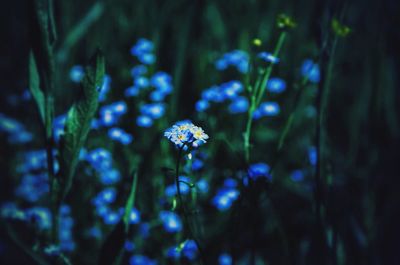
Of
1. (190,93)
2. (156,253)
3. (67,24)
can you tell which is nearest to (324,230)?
(156,253)

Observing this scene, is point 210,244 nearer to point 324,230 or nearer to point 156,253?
point 156,253

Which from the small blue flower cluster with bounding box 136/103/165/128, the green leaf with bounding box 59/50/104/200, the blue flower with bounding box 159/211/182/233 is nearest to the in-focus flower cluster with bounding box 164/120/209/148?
the green leaf with bounding box 59/50/104/200

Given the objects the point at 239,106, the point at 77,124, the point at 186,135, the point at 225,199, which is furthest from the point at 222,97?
the point at 186,135

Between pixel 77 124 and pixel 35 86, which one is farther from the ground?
pixel 35 86

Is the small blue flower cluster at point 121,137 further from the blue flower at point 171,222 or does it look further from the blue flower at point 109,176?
the blue flower at point 171,222

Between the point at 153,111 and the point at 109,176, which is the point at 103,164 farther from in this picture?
the point at 153,111

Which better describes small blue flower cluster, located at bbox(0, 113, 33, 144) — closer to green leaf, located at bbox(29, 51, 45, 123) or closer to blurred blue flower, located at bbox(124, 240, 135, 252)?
blurred blue flower, located at bbox(124, 240, 135, 252)

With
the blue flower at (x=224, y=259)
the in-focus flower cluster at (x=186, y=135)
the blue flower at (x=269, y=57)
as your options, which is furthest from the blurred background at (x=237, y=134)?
the in-focus flower cluster at (x=186, y=135)
